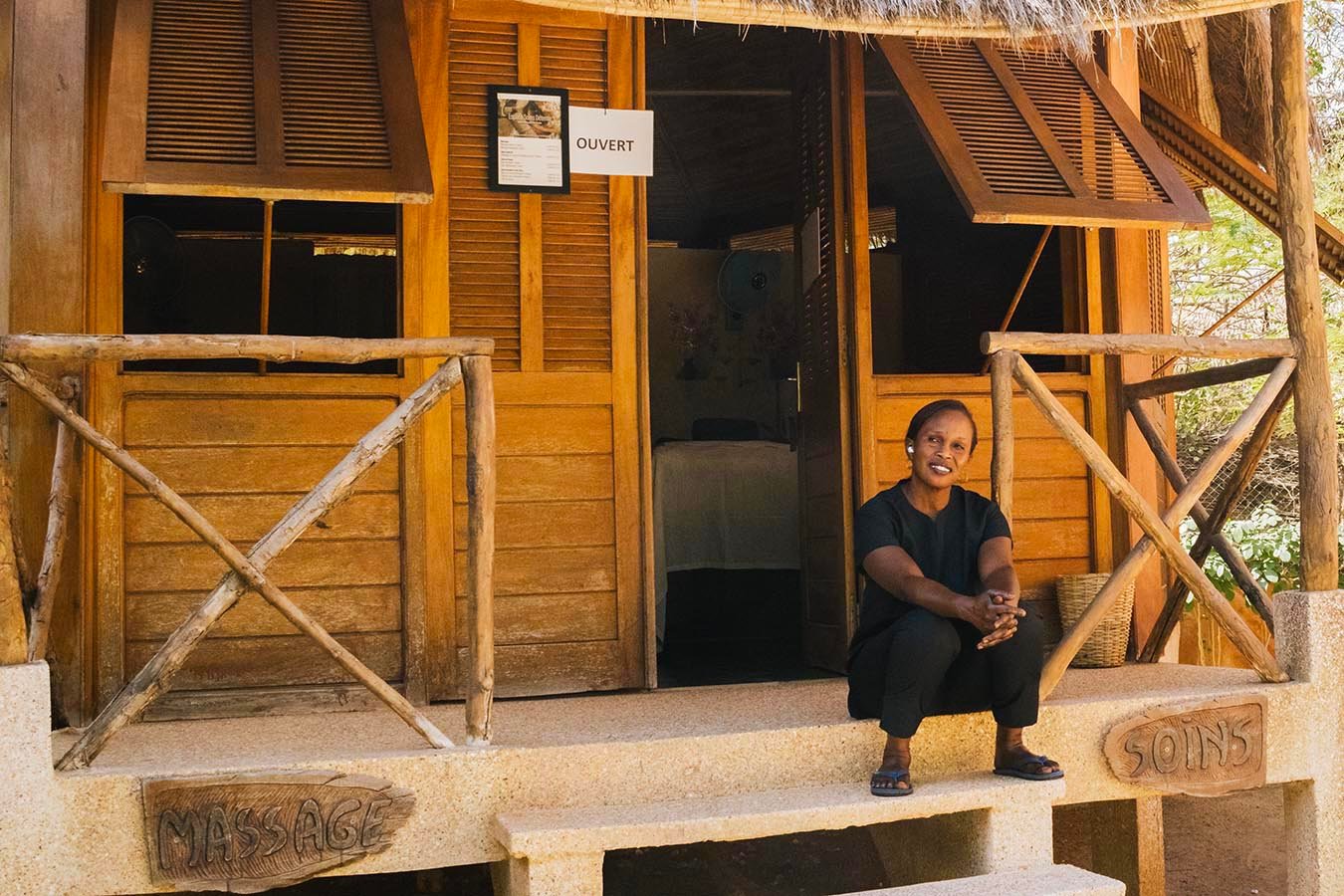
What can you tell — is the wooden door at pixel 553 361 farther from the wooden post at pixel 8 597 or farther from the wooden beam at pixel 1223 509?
the wooden beam at pixel 1223 509

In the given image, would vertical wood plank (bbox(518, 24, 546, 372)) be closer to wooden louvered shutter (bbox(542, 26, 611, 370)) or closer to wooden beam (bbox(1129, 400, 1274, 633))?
wooden louvered shutter (bbox(542, 26, 611, 370))

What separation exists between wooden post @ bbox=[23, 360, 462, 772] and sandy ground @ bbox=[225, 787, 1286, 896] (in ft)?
5.62

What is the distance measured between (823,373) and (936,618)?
2.04 m

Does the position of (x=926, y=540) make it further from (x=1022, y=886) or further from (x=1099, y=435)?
(x=1099, y=435)

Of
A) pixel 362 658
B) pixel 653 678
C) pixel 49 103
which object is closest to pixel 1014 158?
pixel 653 678

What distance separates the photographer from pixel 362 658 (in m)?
4.65

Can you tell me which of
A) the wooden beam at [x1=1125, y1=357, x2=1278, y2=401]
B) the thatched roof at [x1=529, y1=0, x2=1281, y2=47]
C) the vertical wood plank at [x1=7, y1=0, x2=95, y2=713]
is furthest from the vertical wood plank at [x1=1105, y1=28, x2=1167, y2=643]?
the vertical wood plank at [x1=7, y1=0, x2=95, y2=713]

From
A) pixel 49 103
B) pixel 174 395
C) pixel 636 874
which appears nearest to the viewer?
pixel 49 103

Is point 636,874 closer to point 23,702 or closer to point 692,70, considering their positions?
point 23,702

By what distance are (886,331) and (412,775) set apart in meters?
5.21

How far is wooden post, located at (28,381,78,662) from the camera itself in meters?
3.87

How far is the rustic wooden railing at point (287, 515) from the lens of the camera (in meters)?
3.38

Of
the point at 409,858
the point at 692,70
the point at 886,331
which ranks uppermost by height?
the point at 692,70

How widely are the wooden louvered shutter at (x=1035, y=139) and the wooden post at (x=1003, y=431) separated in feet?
1.68
